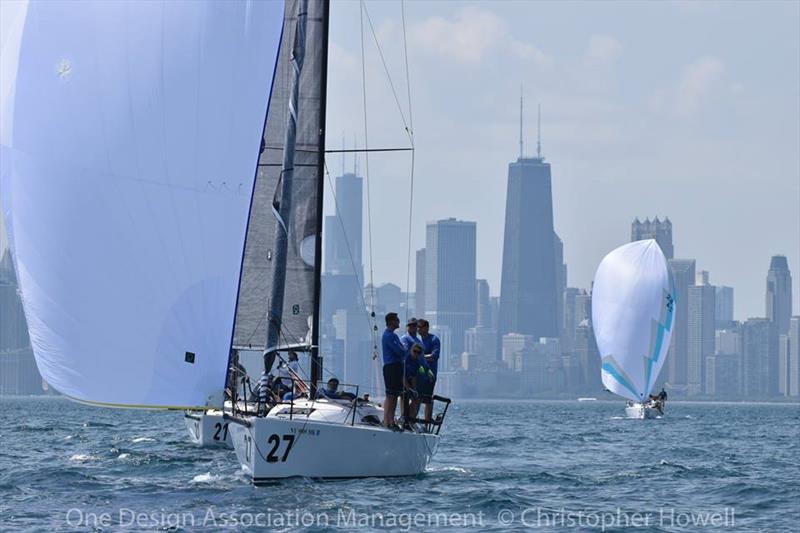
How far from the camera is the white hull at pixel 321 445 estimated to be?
24.0 metres

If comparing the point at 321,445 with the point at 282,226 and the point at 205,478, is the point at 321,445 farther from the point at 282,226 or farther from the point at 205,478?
the point at 282,226

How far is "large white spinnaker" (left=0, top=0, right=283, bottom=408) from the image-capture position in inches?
811

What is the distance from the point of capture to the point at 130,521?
21.3 m

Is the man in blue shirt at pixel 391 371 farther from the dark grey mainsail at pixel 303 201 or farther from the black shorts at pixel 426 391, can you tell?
the dark grey mainsail at pixel 303 201

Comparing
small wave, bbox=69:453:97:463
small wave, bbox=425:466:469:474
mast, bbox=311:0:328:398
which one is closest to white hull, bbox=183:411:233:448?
small wave, bbox=69:453:97:463

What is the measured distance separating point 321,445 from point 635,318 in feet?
166

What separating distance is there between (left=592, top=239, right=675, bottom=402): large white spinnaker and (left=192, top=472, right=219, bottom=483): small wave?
48.2 metres

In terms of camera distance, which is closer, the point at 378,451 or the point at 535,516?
the point at 535,516

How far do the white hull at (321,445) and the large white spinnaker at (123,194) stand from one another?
2.40 metres

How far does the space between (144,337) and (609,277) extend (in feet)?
185

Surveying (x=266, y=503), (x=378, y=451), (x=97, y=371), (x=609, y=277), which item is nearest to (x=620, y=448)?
(x=378, y=451)

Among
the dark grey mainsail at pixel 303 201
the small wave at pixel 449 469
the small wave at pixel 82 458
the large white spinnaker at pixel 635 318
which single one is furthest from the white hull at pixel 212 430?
the large white spinnaker at pixel 635 318

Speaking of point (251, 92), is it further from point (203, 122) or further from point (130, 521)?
point (130, 521)

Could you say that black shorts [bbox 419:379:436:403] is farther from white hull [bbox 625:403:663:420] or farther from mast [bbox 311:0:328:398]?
white hull [bbox 625:403:663:420]
